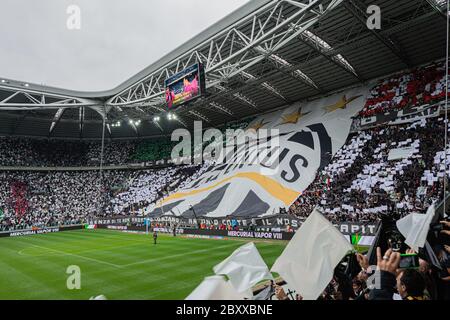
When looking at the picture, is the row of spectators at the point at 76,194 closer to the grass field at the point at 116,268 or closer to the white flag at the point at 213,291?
the grass field at the point at 116,268

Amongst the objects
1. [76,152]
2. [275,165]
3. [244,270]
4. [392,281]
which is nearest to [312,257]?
[392,281]

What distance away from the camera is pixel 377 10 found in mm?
24547

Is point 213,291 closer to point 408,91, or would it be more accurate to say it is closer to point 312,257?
point 312,257

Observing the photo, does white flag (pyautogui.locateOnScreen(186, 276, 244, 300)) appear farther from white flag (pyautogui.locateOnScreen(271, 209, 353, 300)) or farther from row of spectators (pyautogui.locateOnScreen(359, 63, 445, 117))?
row of spectators (pyautogui.locateOnScreen(359, 63, 445, 117))

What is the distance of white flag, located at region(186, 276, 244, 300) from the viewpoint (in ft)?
9.35

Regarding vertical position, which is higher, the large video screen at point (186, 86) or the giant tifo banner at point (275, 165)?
the large video screen at point (186, 86)

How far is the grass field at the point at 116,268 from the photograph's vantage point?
40.9 ft

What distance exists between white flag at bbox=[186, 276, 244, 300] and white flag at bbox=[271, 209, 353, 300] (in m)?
1.21

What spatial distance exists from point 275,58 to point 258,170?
12.6m

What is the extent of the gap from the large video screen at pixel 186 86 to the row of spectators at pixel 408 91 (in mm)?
Result: 18220

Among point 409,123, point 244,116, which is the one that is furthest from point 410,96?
point 244,116

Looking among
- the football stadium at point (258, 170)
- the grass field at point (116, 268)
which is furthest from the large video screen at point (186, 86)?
the grass field at point (116, 268)

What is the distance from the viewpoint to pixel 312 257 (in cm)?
415

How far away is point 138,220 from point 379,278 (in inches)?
1569
